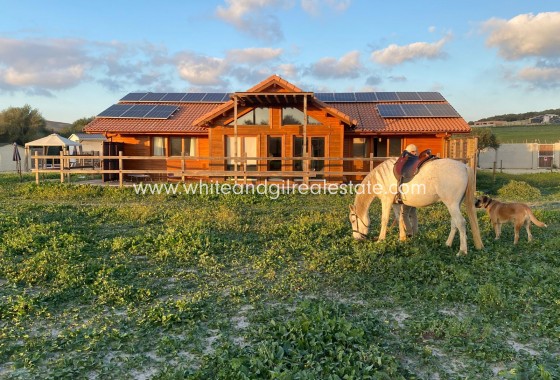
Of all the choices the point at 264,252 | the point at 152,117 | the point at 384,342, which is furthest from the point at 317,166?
the point at 384,342

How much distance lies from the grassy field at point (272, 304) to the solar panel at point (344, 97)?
1513 centimetres

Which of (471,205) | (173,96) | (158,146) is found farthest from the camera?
(173,96)

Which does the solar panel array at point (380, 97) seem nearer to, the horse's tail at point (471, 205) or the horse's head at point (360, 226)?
the horse's head at point (360, 226)

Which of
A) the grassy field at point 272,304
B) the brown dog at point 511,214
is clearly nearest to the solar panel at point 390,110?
the grassy field at point 272,304

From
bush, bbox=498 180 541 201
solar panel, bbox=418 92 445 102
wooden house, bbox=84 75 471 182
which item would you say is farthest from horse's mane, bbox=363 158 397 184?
solar panel, bbox=418 92 445 102

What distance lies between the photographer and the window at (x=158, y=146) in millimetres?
21058

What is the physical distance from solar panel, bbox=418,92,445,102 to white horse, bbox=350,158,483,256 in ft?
54.8

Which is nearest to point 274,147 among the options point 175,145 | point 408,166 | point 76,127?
point 175,145

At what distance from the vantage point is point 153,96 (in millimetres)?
24734

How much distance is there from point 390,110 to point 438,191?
47.4 feet

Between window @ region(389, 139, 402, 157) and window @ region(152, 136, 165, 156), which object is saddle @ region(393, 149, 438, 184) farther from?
window @ region(152, 136, 165, 156)

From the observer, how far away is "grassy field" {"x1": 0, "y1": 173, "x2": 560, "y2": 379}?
3588mm

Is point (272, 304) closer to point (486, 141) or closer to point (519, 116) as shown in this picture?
point (486, 141)

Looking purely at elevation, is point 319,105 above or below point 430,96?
below
